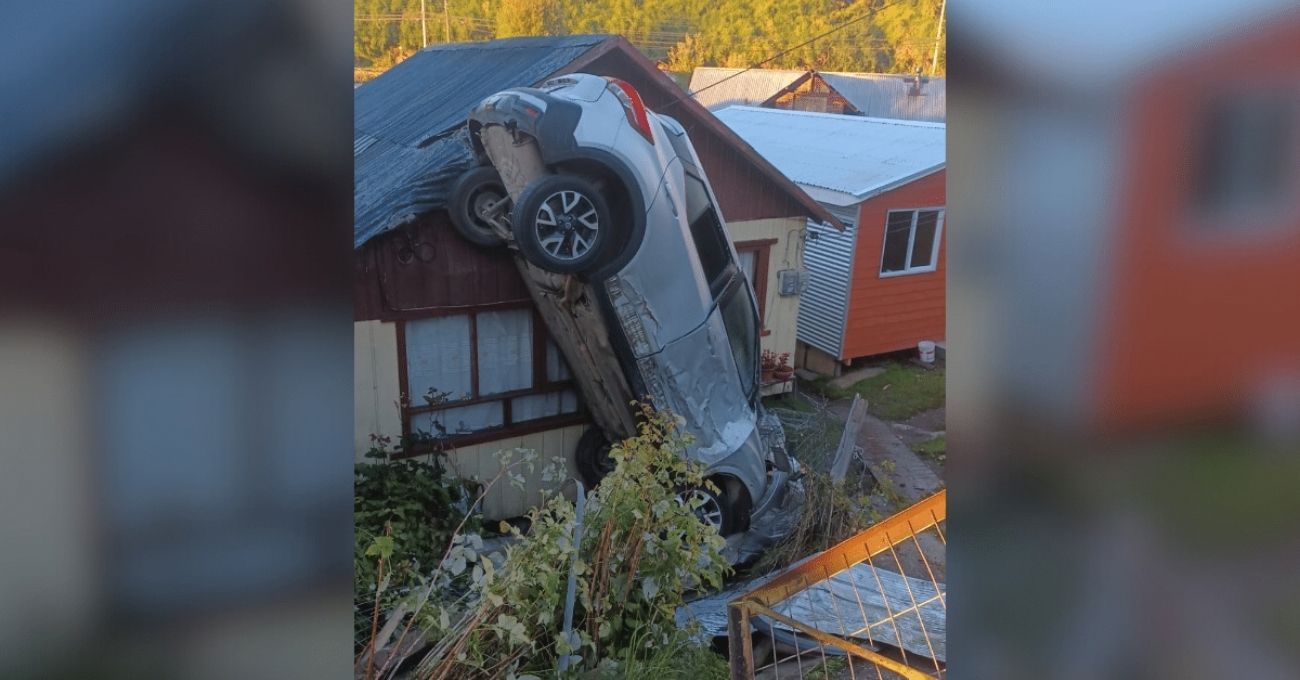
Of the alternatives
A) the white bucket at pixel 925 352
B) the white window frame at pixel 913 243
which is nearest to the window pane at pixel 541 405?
A: the white window frame at pixel 913 243

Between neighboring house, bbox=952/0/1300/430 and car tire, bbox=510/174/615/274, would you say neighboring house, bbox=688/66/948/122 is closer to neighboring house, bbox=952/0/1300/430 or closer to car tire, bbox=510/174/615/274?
car tire, bbox=510/174/615/274

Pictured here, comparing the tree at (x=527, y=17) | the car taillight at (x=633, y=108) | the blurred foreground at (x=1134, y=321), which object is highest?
the tree at (x=527, y=17)

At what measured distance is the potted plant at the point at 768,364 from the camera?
9.39m

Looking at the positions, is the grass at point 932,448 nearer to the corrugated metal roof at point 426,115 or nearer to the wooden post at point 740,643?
the corrugated metal roof at point 426,115

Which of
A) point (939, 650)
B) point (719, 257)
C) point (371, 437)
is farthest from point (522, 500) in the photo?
point (939, 650)

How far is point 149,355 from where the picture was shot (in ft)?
1.96

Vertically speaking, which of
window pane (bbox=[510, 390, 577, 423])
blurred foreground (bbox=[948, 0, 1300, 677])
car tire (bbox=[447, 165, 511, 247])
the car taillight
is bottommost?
window pane (bbox=[510, 390, 577, 423])

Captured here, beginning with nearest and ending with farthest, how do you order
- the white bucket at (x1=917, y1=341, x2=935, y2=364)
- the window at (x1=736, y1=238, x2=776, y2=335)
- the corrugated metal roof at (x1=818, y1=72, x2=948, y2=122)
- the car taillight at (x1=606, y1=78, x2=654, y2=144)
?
1. the car taillight at (x1=606, y1=78, x2=654, y2=144)
2. the window at (x1=736, y1=238, x2=776, y2=335)
3. the white bucket at (x1=917, y1=341, x2=935, y2=364)
4. the corrugated metal roof at (x1=818, y1=72, x2=948, y2=122)

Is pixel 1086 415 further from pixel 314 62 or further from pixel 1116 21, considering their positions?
pixel 314 62

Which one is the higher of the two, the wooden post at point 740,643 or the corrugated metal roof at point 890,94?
the corrugated metal roof at point 890,94

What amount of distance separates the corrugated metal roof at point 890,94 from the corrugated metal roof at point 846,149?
21.8 ft

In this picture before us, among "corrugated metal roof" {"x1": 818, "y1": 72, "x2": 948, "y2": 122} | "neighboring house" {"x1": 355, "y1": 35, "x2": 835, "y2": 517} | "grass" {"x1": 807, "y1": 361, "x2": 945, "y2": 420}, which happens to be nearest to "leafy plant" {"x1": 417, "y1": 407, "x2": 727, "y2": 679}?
"neighboring house" {"x1": 355, "y1": 35, "x2": 835, "y2": 517}

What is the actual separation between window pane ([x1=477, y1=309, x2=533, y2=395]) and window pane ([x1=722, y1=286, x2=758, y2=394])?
150 centimetres

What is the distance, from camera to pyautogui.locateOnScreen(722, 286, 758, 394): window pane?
280 inches
